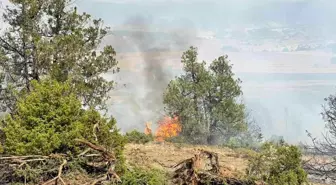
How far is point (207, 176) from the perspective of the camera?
1150 centimetres

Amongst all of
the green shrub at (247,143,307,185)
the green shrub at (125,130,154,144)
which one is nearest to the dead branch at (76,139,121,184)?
the green shrub at (247,143,307,185)

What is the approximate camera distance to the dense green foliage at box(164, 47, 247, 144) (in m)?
32.2

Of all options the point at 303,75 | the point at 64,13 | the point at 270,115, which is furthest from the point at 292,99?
the point at 64,13

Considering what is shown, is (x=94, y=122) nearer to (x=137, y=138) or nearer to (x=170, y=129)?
(x=137, y=138)

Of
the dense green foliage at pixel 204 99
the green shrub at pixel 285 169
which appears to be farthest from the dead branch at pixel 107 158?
the dense green foliage at pixel 204 99

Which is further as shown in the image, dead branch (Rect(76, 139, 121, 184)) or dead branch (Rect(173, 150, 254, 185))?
dead branch (Rect(173, 150, 254, 185))

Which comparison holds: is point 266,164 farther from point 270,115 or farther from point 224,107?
point 270,115

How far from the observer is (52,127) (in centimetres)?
1237

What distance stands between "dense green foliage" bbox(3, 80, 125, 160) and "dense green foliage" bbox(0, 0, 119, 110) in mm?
4996

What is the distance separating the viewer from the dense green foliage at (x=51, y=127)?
475 inches

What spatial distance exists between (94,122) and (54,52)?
5.73 meters

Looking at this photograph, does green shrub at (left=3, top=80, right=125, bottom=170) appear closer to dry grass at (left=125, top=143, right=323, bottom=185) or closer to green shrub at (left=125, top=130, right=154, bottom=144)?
dry grass at (left=125, top=143, right=323, bottom=185)

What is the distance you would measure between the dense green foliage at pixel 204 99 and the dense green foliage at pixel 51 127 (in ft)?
61.7

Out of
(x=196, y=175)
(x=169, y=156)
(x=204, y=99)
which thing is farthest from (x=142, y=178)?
(x=204, y=99)
